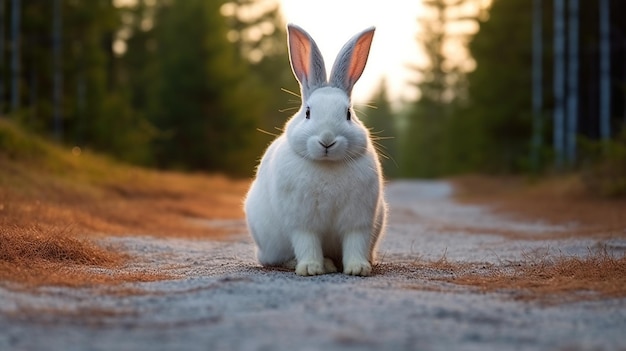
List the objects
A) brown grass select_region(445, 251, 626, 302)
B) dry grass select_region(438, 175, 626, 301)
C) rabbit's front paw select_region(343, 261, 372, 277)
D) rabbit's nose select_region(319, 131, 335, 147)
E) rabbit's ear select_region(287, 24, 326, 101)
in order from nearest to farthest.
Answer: brown grass select_region(445, 251, 626, 302) < dry grass select_region(438, 175, 626, 301) < rabbit's nose select_region(319, 131, 335, 147) < rabbit's front paw select_region(343, 261, 372, 277) < rabbit's ear select_region(287, 24, 326, 101)

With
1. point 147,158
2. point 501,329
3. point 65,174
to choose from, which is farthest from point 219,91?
point 501,329

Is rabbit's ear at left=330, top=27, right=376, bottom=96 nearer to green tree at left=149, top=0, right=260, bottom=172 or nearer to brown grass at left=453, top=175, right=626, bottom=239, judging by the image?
brown grass at left=453, top=175, right=626, bottom=239

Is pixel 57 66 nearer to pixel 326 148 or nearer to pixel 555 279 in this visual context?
pixel 326 148

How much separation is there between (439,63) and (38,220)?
60.4 meters

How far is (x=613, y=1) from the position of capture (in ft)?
101

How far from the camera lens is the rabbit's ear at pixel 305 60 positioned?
7.30 metres

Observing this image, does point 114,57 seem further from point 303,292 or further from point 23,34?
point 303,292

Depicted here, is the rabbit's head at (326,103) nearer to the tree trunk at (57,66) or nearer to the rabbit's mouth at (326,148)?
the rabbit's mouth at (326,148)

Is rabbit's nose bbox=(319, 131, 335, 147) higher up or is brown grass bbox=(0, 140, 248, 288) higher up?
rabbit's nose bbox=(319, 131, 335, 147)

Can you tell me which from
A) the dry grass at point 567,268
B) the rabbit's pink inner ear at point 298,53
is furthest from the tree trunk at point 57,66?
the rabbit's pink inner ear at point 298,53

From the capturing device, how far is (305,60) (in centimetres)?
760

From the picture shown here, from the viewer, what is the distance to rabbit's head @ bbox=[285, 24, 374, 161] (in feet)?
22.3

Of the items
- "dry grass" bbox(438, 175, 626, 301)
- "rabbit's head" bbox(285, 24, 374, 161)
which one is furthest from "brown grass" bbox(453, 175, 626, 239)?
"rabbit's head" bbox(285, 24, 374, 161)

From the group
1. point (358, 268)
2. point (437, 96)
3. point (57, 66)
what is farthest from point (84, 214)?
point (437, 96)
